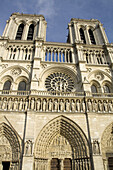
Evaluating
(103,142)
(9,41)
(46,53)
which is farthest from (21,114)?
(9,41)

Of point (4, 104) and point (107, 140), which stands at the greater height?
point (4, 104)

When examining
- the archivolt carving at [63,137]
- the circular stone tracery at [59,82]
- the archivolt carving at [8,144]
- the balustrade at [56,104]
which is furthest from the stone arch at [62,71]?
the archivolt carving at [8,144]

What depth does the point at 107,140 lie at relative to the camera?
10.9 m

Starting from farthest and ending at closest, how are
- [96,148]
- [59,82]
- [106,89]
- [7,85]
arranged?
1. [59,82]
2. [106,89]
3. [7,85]
4. [96,148]

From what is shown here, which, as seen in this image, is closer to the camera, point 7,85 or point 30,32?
point 7,85

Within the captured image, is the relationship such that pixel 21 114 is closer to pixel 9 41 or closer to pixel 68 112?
pixel 68 112

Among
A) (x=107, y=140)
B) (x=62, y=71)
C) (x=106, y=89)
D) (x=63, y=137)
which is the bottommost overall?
(x=107, y=140)

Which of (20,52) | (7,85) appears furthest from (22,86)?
(20,52)

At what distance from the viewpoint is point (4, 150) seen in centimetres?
1002

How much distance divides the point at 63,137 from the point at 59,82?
5.51 meters

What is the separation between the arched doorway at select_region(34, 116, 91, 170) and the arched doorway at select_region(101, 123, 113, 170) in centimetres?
135

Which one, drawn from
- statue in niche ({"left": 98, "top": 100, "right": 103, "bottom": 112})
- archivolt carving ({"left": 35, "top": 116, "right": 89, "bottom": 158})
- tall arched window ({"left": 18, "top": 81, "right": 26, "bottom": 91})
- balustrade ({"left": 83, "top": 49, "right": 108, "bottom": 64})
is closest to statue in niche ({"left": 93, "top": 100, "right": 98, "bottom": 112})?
statue in niche ({"left": 98, "top": 100, "right": 103, "bottom": 112})

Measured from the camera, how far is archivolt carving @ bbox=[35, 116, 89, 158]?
10.0 metres

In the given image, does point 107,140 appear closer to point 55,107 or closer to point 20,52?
point 55,107
